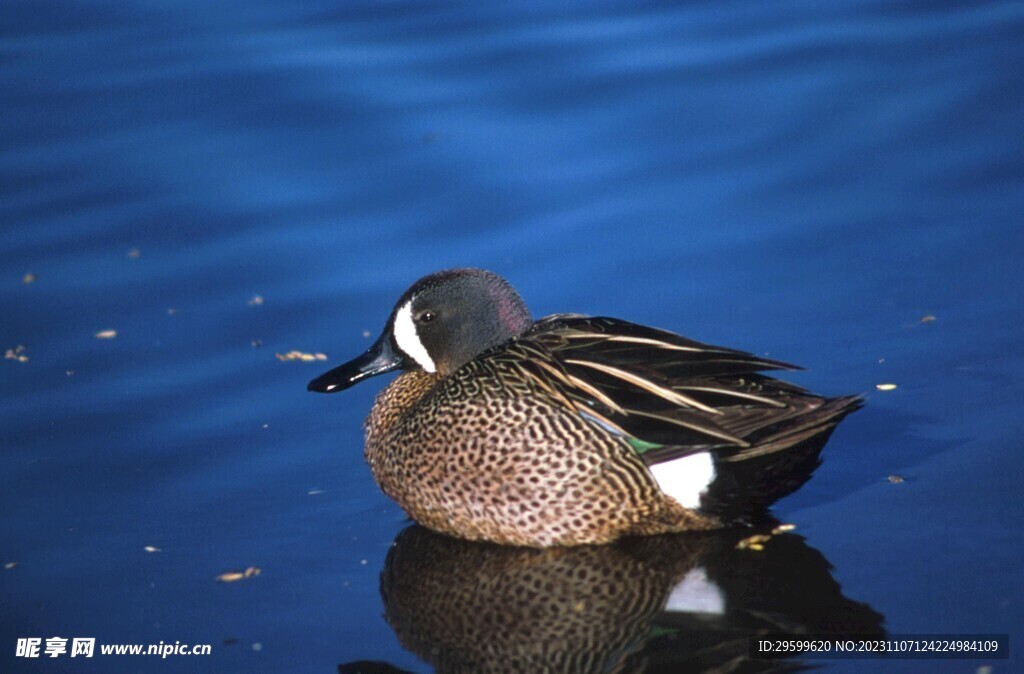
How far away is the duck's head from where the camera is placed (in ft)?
17.7

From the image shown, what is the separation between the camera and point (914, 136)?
7.97m

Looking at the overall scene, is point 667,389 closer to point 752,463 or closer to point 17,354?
point 752,463

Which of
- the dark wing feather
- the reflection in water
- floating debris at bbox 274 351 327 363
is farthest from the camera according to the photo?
floating debris at bbox 274 351 327 363

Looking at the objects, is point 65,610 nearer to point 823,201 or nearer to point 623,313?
point 623,313

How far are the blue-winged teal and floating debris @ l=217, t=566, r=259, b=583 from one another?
1.91 ft

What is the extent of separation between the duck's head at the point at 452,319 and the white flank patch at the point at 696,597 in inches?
47.8

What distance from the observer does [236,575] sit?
16.0ft

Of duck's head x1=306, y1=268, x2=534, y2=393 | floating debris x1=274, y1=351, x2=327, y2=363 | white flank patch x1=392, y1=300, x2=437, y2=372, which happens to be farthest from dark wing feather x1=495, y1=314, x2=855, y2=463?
floating debris x1=274, y1=351, x2=327, y2=363

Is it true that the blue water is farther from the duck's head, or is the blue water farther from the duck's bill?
the duck's head

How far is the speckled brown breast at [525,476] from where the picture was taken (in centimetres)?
486

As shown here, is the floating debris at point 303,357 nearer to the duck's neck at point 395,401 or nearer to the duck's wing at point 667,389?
the duck's neck at point 395,401

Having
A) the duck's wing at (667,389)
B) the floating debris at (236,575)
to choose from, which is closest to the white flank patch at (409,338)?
the duck's wing at (667,389)

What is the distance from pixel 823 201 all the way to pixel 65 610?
14.2 feet

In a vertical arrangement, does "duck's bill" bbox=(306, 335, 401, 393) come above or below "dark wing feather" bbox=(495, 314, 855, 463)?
above
